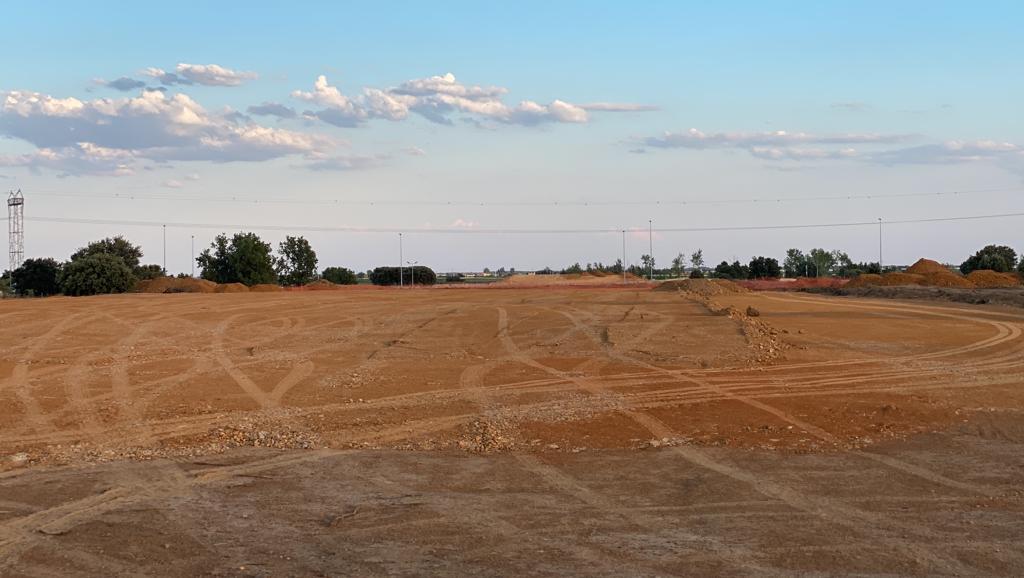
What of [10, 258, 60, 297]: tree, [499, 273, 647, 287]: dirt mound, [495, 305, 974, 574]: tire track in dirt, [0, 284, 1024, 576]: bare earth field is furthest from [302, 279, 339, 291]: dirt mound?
[495, 305, 974, 574]: tire track in dirt

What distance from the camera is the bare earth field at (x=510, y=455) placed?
24.1 ft

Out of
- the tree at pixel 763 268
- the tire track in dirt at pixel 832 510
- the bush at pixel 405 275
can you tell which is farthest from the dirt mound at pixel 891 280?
the tire track in dirt at pixel 832 510

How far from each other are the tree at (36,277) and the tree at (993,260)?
100 meters

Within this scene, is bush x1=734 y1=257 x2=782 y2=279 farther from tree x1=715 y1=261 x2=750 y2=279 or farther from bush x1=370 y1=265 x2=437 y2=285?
bush x1=370 y1=265 x2=437 y2=285

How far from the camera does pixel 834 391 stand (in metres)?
16.4

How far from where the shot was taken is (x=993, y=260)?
102500 mm

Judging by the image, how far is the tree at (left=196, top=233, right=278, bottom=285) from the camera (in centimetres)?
9525

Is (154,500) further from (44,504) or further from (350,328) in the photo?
(350,328)

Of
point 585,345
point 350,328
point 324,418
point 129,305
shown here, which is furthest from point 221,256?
point 324,418

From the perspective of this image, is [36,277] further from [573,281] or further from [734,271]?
[734,271]

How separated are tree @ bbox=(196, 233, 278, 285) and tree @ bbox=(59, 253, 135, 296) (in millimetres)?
25645

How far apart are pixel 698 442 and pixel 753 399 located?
3.70 metres

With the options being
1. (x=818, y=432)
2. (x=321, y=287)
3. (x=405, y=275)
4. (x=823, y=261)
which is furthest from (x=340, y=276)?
(x=818, y=432)

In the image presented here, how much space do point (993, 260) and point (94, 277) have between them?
3821 inches
